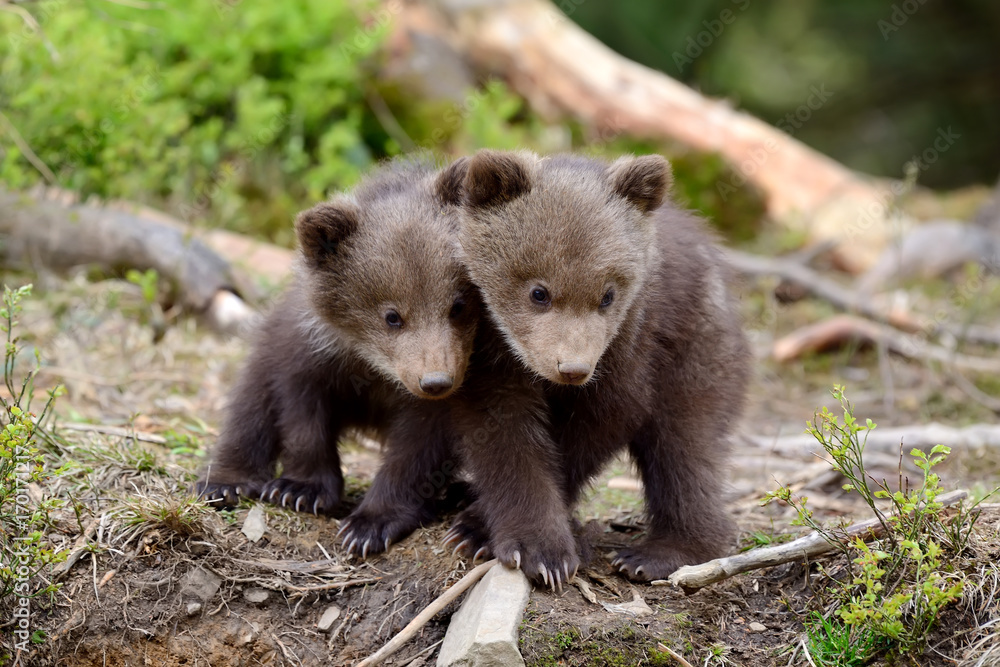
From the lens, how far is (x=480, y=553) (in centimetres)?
412

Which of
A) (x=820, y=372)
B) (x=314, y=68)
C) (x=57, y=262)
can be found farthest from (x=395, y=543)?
(x=314, y=68)

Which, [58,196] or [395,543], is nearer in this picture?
[395,543]

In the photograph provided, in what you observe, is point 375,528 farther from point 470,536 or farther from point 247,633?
point 247,633

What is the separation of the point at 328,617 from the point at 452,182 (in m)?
1.99

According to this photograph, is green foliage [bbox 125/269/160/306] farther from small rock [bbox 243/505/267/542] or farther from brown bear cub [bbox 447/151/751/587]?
brown bear cub [bbox 447/151/751/587]

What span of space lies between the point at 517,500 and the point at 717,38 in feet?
43.8

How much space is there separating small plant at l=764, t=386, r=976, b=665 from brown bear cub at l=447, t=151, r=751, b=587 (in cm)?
79

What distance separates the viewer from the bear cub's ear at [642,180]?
4.17 metres

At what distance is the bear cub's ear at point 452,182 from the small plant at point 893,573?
1.85m

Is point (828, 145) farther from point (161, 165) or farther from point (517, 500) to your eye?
point (517, 500)

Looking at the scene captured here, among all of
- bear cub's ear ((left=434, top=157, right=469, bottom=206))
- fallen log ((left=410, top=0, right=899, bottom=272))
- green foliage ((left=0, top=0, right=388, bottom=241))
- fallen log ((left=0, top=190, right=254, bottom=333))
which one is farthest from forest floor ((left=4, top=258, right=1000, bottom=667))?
fallen log ((left=410, top=0, right=899, bottom=272))

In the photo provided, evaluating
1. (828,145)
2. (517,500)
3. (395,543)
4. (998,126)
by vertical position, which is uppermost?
(517,500)

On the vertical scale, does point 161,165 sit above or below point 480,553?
below

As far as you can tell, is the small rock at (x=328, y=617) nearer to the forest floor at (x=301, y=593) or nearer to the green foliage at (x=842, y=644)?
the forest floor at (x=301, y=593)
